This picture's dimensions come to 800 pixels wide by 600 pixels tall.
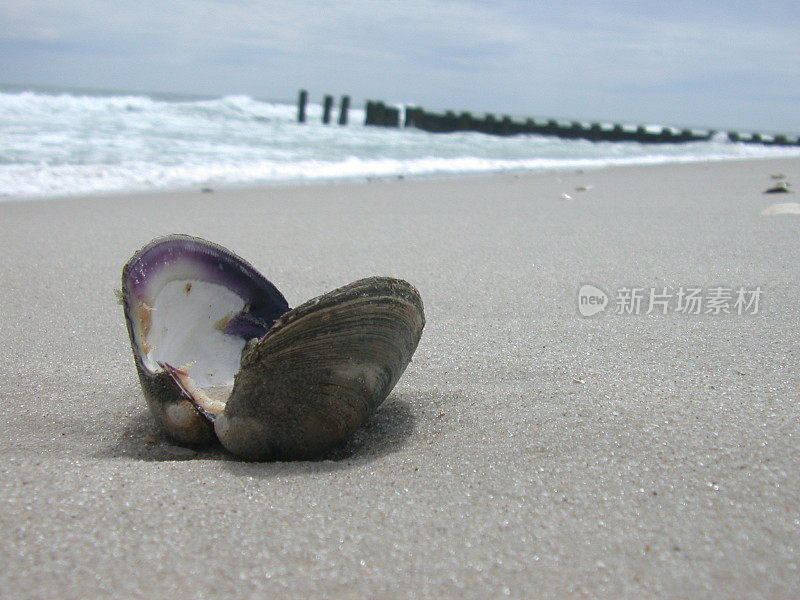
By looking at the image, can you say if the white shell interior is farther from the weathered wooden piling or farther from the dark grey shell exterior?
the weathered wooden piling

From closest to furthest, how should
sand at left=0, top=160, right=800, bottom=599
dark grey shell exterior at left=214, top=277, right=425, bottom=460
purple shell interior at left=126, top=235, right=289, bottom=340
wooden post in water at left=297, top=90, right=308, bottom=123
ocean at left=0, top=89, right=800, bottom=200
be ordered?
sand at left=0, top=160, right=800, bottom=599
dark grey shell exterior at left=214, top=277, right=425, bottom=460
purple shell interior at left=126, top=235, right=289, bottom=340
ocean at left=0, top=89, right=800, bottom=200
wooden post in water at left=297, top=90, right=308, bottom=123

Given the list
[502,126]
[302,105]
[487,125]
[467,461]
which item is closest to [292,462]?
[467,461]

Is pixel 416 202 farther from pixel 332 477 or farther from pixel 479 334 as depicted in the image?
pixel 332 477

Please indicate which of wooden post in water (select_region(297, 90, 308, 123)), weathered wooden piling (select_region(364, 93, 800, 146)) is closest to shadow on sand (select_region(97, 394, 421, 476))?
wooden post in water (select_region(297, 90, 308, 123))

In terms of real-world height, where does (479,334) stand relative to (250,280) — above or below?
below

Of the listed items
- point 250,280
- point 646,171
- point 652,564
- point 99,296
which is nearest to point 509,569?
point 652,564

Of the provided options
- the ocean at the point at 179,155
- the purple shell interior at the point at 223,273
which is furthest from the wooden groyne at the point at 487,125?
the purple shell interior at the point at 223,273
